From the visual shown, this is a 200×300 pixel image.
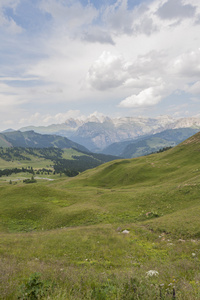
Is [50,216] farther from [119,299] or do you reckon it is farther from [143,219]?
[119,299]

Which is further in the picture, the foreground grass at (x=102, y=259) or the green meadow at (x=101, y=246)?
the foreground grass at (x=102, y=259)

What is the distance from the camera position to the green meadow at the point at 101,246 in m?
8.09

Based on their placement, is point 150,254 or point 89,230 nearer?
point 150,254

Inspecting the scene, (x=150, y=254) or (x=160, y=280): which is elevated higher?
(x=160, y=280)

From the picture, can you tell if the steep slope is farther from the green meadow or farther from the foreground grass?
the foreground grass

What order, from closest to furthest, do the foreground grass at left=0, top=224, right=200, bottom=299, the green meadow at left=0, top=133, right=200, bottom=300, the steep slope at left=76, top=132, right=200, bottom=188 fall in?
the green meadow at left=0, top=133, right=200, bottom=300, the foreground grass at left=0, top=224, right=200, bottom=299, the steep slope at left=76, top=132, right=200, bottom=188

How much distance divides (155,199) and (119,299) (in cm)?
3353

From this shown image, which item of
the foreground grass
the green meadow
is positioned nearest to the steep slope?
the green meadow

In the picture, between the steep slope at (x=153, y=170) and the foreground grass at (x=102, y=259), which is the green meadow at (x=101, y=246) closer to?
the foreground grass at (x=102, y=259)

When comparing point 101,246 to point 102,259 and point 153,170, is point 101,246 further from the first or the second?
point 153,170

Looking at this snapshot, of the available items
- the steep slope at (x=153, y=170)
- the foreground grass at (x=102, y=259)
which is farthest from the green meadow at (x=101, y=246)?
the steep slope at (x=153, y=170)

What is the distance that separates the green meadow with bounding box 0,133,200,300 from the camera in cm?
809

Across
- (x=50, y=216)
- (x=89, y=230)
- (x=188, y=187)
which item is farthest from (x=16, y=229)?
(x=188, y=187)

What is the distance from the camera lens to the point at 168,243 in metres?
18.7
